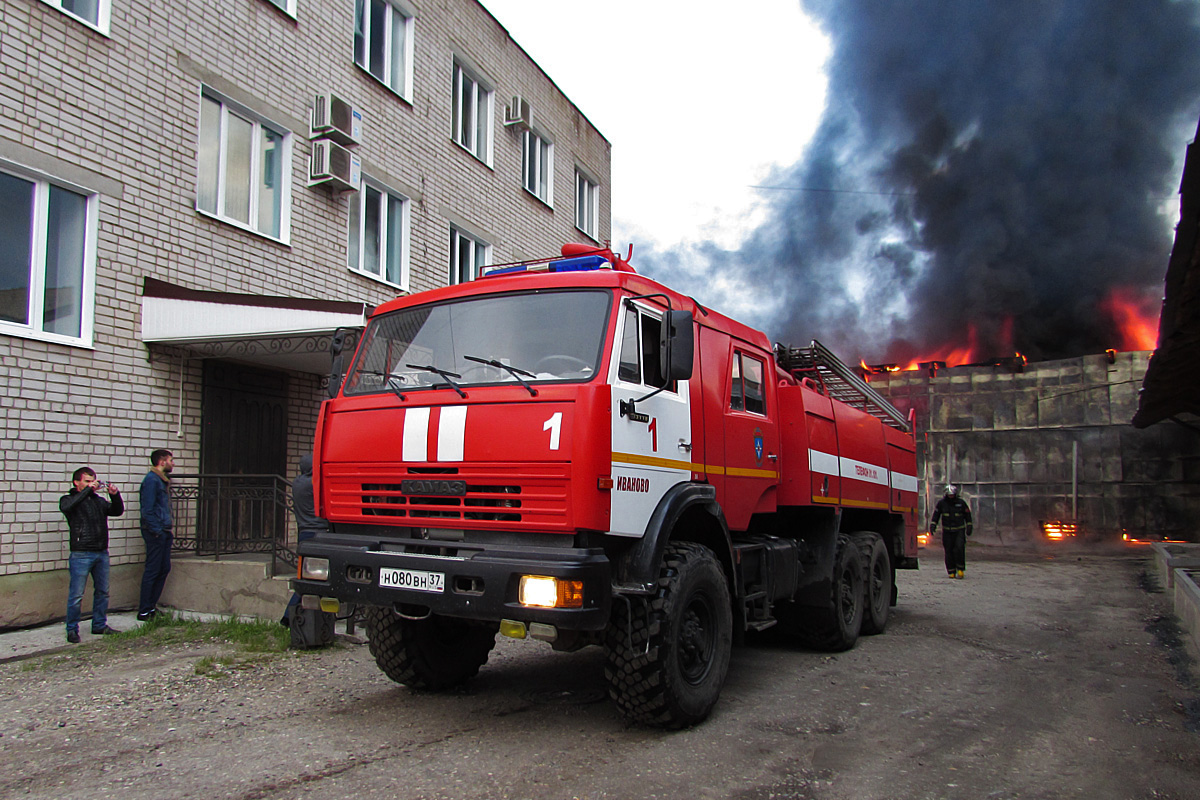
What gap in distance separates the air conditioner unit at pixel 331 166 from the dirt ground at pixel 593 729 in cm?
669

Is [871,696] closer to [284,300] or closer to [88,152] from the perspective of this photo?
[284,300]

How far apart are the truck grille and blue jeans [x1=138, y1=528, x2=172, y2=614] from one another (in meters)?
4.33

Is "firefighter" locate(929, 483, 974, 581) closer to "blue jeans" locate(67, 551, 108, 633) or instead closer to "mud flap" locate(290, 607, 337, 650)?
"mud flap" locate(290, 607, 337, 650)

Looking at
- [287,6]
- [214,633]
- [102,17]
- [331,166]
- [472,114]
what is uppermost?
[472,114]

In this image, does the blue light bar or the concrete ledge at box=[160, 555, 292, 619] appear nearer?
the blue light bar

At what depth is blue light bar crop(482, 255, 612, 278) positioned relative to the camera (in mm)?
5328

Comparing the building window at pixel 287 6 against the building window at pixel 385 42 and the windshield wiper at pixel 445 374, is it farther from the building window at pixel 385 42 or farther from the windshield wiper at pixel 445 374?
the windshield wiper at pixel 445 374

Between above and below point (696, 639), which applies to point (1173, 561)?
below

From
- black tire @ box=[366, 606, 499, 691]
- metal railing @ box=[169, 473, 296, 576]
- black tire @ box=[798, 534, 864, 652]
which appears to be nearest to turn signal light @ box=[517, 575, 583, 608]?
black tire @ box=[366, 606, 499, 691]

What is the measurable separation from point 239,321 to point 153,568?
2.63 meters

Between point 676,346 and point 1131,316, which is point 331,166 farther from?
point 1131,316

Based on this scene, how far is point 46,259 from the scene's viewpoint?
27.0 ft

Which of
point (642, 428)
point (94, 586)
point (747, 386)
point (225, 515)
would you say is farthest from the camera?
point (225, 515)

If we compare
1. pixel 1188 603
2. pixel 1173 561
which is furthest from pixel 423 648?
pixel 1173 561
